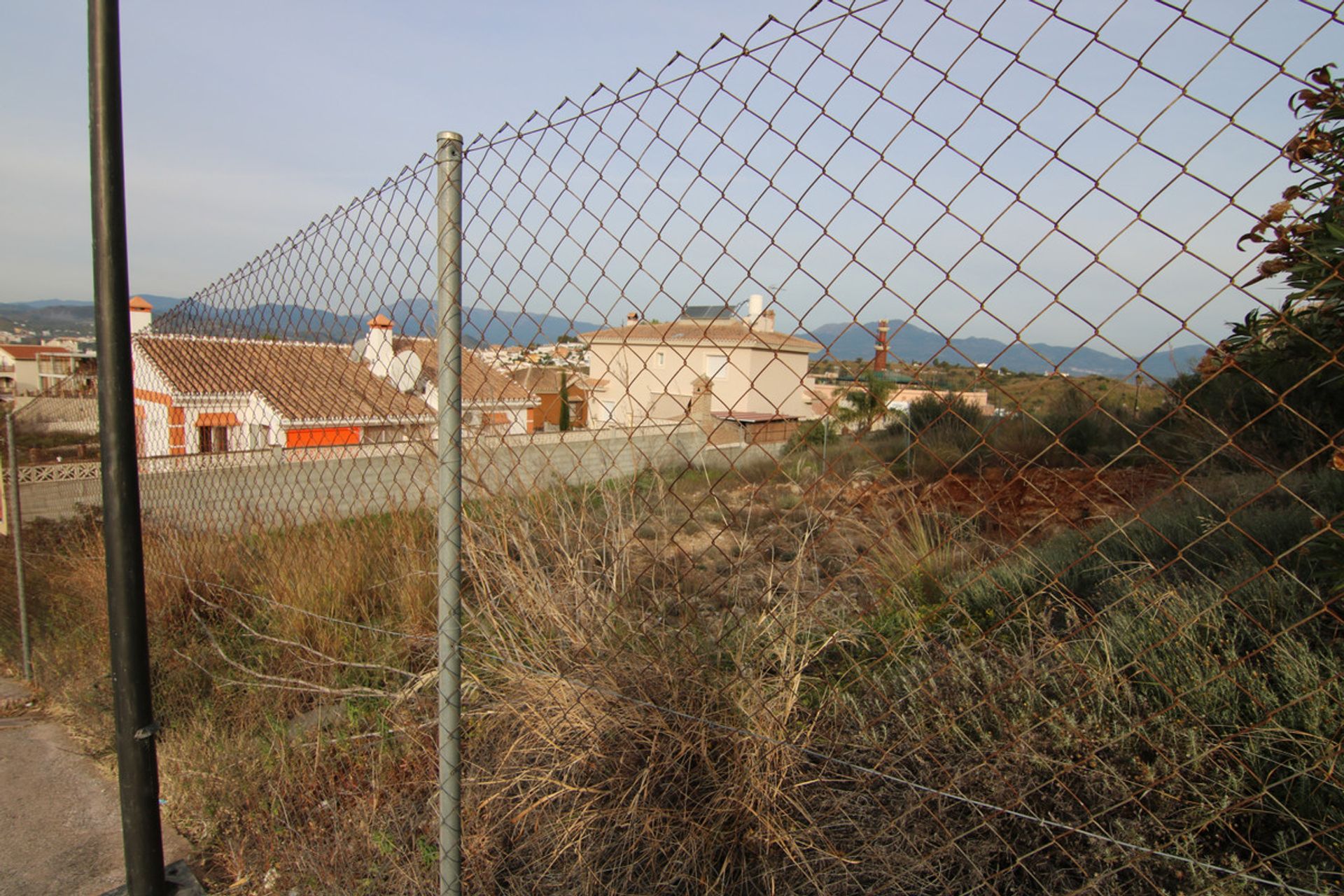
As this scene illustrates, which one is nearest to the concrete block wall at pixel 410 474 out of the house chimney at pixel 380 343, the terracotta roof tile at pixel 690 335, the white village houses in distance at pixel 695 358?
the white village houses in distance at pixel 695 358

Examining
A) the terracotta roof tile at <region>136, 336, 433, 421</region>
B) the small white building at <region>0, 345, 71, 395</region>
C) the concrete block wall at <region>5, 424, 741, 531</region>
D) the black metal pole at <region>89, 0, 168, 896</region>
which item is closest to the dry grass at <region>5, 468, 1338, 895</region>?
the concrete block wall at <region>5, 424, 741, 531</region>

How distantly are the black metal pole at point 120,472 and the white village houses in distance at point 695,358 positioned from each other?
111cm

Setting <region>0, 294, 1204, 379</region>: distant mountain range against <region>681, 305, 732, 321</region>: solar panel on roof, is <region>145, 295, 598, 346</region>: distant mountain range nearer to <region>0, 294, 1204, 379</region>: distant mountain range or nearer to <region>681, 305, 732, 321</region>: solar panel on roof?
<region>0, 294, 1204, 379</region>: distant mountain range

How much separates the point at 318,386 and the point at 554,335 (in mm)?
3281

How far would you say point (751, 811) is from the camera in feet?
6.05

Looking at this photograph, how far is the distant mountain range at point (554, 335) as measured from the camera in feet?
4.08

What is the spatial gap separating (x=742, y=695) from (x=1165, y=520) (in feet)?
9.53

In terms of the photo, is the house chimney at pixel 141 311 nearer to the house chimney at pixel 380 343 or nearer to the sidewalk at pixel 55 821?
the sidewalk at pixel 55 821

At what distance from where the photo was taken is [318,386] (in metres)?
4.71

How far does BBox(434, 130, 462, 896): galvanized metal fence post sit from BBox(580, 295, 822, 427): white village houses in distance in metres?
0.39

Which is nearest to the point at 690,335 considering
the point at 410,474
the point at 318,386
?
the point at 410,474

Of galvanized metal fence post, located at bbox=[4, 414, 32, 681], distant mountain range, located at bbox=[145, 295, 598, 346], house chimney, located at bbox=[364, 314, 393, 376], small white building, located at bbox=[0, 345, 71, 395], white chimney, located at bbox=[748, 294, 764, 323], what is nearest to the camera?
white chimney, located at bbox=[748, 294, 764, 323]

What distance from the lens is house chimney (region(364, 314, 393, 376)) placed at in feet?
8.52

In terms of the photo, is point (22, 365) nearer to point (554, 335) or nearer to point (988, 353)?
point (554, 335)
